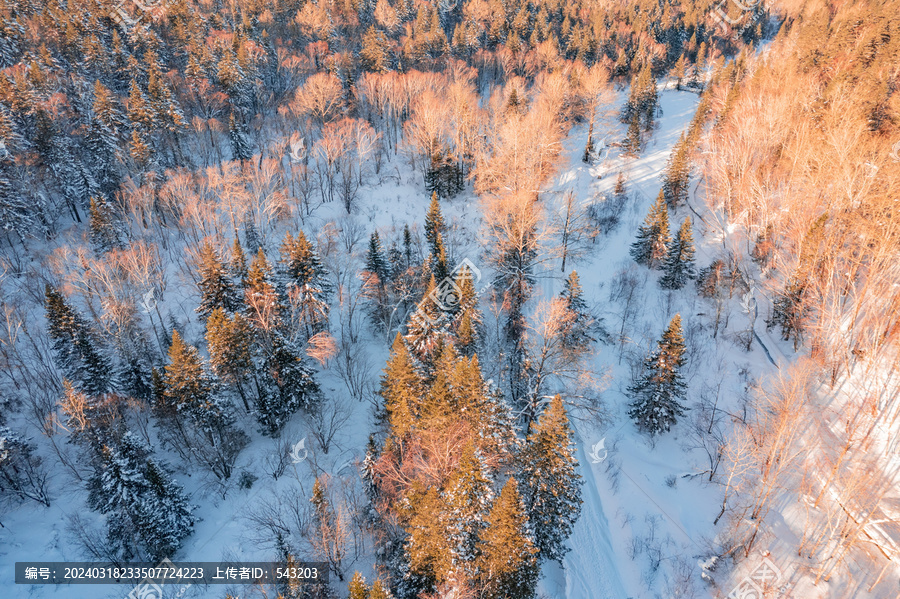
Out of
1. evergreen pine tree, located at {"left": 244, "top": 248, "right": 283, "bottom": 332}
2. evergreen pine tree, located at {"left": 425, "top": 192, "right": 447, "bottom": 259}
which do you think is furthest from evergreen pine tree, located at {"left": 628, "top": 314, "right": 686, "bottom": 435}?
evergreen pine tree, located at {"left": 244, "top": 248, "right": 283, "bottom": 332}

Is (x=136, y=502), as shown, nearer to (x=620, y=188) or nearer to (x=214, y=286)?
(x=214, y=286)

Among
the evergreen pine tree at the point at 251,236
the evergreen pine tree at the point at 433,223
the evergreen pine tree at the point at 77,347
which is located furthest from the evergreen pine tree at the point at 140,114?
the evergreen pine tree at the point at 433,223

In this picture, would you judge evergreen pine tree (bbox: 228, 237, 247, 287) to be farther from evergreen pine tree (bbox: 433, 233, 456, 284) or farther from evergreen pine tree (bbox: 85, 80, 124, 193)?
evergreen pine tree (bbox: 85, 80, 124, 193)

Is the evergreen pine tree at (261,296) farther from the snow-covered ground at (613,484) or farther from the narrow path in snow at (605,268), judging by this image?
the narrow path in snow at (605,268)

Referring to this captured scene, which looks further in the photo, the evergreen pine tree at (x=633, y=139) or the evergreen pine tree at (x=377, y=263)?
the evergreen pine tree at (x=633, y=139)

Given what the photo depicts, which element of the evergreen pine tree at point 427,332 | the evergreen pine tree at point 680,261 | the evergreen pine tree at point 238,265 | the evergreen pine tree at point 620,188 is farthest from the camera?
the evergreen pine tree at point 620,188

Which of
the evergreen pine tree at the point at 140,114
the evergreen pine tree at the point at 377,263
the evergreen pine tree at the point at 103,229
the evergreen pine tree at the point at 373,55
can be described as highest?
the evergreen pine tree at the point at 373,55
